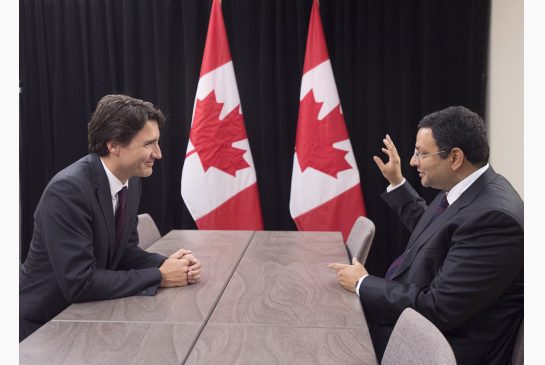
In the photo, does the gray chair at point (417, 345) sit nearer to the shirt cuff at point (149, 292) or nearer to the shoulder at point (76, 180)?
the shirt cuff at point (149, 292)

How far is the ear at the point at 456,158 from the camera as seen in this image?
2012 mm

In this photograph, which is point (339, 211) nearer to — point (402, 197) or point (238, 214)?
point (238, 214)

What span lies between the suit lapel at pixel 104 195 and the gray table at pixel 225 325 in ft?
0.98

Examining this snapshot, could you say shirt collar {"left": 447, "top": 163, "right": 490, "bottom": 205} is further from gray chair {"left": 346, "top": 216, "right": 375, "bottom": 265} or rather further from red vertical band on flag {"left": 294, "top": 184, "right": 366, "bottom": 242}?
Answer: red vertical band on flag {"left": 294, "top": 184, "right": 366, "bottom": 242}

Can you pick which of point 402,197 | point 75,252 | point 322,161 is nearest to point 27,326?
point 75,252

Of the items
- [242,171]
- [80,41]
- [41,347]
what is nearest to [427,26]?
[242,171]

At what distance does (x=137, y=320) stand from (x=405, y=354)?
0.80 meters

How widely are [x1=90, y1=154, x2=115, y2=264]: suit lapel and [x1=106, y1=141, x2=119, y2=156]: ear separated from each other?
65 mm

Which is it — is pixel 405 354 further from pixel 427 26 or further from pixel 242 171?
pixel 427 26

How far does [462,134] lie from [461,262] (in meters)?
0.53

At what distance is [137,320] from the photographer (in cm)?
161

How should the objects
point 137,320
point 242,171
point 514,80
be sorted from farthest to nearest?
point 242,171 → point 514,80 → point 137,320

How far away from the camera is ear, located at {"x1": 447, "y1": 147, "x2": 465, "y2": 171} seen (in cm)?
201

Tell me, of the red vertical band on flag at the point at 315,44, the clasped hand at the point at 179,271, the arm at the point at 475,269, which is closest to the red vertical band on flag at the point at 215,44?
the red vertical band on flag at the point at 315,44
